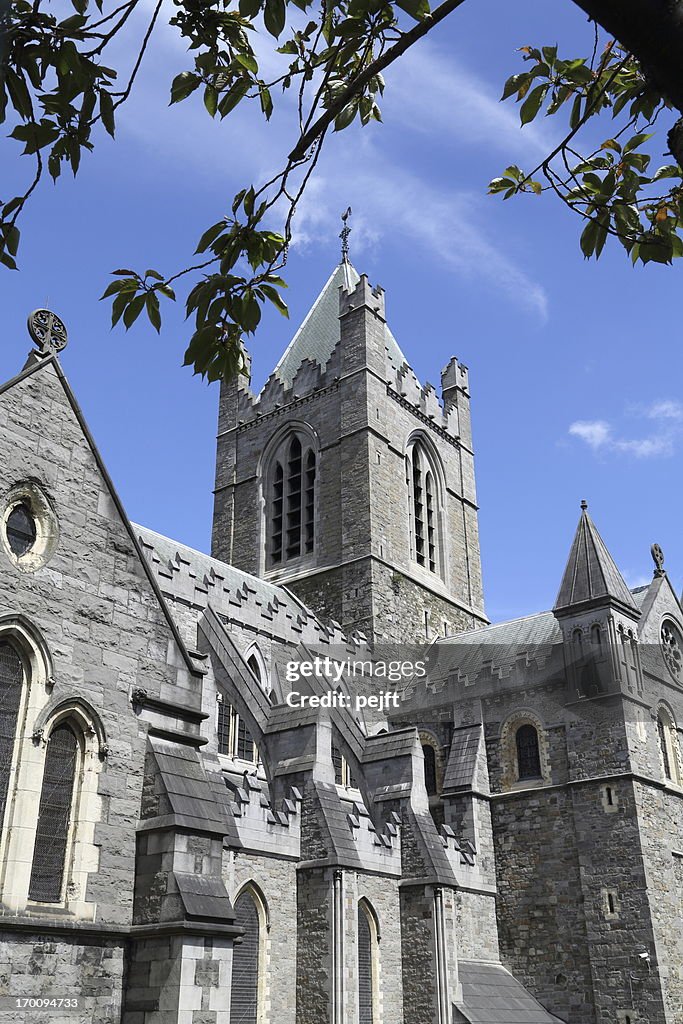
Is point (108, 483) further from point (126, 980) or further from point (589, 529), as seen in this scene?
point (589, 529)

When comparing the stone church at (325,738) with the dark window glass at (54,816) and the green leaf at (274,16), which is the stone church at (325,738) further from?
the green leaf at (274,16)

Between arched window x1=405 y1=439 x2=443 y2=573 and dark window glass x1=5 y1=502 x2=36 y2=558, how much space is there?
26.4 metres

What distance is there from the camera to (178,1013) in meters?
8.19

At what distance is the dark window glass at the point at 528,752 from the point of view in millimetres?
25109

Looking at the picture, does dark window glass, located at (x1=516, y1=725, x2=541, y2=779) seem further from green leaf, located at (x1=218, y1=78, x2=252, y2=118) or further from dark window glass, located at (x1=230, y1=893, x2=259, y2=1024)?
green leaf, located at (x1=218, y1=78, x2=252, y2=118)

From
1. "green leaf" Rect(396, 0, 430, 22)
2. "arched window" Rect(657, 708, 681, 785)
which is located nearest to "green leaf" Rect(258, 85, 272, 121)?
"green leaf" Rect(396, 0, 430, 22)

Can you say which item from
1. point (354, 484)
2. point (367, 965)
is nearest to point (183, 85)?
point (367, 965)

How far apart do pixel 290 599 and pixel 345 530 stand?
3118 millimetres

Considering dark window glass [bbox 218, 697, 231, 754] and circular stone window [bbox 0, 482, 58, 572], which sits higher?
dark window glass [bbox 218, 697, 231, 754]

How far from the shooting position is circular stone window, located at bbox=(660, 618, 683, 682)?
27031 millimetres

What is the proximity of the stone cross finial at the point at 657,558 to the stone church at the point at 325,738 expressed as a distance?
0.10 meters

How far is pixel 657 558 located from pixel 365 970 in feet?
50.4

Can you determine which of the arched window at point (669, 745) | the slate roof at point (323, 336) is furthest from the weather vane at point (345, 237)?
the arched window at point (669, 745)

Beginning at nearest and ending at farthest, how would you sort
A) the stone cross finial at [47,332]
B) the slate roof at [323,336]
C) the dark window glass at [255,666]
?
1. the stone cross finial at [47,332]
2. the dark window glass at [255,666]
3. the slate roof at [323,336]
